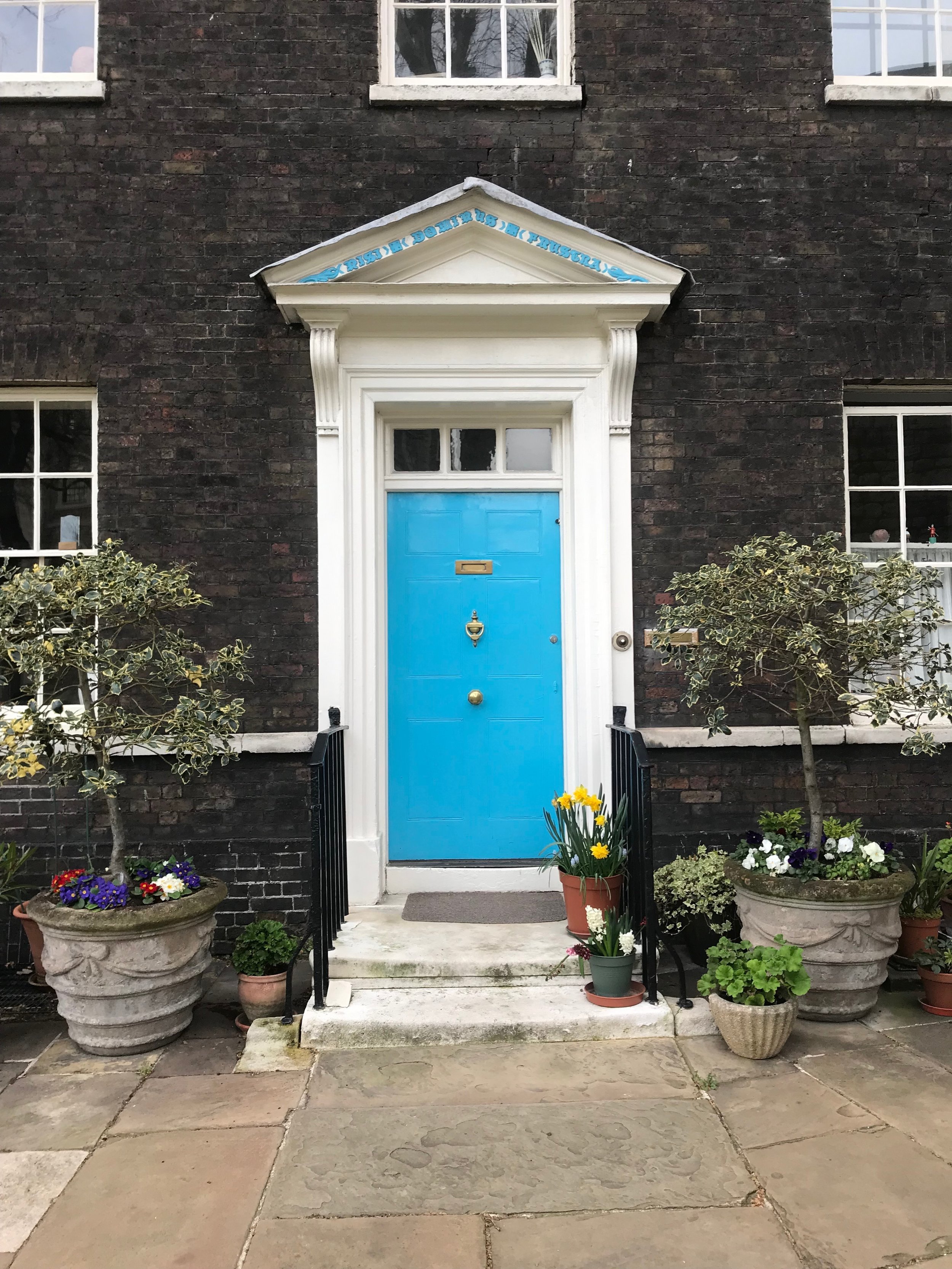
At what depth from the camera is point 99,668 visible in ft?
13.0

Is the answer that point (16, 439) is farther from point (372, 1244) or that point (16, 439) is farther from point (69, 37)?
point (372, 1244)

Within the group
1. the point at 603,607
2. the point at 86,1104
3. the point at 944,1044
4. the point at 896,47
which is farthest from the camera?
the point at 896,47

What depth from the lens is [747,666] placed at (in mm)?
5039

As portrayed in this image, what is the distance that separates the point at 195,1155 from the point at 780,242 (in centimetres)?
512

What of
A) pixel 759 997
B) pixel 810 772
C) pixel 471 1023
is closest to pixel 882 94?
pixel 810 772

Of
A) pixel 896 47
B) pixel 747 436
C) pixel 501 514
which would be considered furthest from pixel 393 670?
pixel 896 47

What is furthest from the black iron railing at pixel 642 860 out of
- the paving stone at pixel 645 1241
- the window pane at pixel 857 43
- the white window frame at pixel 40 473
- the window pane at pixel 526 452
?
the window pane at pixel 857 43

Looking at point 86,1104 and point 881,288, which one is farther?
point 881,288

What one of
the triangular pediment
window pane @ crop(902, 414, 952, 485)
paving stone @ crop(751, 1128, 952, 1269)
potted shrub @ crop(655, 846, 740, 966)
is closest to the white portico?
the triangular pediment

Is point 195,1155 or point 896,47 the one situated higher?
point 896,47

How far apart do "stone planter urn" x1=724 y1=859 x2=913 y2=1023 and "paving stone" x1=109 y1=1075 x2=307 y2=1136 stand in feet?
6.71

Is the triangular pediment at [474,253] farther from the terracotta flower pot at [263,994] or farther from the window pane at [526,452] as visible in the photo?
the terracotta flower pot at [263,994]

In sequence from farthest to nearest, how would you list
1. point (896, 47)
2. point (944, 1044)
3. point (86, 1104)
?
point (896, 47)
point (944, 1044)
point (86, 1104)

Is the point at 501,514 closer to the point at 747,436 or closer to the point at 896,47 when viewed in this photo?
the point at 747,436
